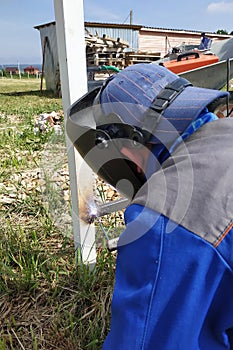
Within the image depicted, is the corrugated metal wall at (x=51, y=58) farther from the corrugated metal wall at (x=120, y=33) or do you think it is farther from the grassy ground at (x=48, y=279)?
the grassy ground at (x=48, y=279)

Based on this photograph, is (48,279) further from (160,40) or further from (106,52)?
(160,40)

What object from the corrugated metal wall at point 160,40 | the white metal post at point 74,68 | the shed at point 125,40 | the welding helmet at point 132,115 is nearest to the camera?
the welding helmet at point 132,115

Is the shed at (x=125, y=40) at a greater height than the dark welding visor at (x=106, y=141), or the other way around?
the shed at (x=125, y=40)

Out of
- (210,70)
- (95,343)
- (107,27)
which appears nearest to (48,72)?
(107,27)

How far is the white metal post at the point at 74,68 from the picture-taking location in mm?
1240

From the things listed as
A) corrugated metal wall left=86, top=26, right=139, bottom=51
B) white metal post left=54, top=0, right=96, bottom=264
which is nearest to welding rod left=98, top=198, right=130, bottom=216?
white metal post left=54, top=0, right=96, bottom=264

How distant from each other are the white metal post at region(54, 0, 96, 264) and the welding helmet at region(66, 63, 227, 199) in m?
0.29

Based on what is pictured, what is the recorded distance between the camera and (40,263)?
70.5 inches

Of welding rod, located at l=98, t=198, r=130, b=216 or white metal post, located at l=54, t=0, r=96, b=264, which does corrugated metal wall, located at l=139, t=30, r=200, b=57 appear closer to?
welding rod, located at l=98, t=198, r=130, b=216

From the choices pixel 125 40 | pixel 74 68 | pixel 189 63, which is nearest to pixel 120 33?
pixel 125 40

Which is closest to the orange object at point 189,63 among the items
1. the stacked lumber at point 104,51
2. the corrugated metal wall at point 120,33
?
the stacked lumber at point 104,51

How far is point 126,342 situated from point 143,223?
251mm

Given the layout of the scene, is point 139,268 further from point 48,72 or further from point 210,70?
point 48,72

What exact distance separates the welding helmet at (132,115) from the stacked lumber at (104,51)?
926 centimetres
